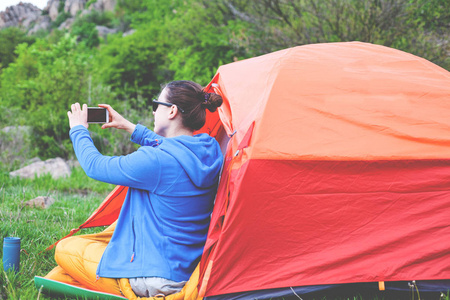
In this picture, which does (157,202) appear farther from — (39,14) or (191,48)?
(39,14)

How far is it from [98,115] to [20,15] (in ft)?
211

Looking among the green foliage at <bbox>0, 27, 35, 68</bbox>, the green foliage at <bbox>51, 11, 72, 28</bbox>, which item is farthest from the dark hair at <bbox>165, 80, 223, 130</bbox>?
the green foliage at <bbox>51, 11, 72, 28</bbox>

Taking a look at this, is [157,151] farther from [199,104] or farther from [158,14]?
[158,14]

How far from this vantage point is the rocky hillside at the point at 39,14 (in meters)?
52.9

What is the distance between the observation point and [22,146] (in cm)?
743

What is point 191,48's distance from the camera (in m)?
12.2

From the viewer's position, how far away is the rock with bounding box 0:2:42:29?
55.5m

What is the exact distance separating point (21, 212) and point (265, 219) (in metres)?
2.69

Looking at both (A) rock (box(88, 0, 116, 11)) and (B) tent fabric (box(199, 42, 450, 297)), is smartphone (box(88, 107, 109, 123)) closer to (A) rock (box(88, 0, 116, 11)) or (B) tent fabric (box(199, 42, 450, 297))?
(B) tent fabric (box(199, 42, 450, 297))

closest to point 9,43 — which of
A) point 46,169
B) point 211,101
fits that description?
point 46,169

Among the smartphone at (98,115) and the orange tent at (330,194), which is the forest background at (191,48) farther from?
the smartphone at (98,115)

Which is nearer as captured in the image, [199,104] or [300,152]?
[300,152]

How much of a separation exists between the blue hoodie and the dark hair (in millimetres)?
136

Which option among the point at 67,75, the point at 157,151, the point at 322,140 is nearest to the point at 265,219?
the point at 322,140
